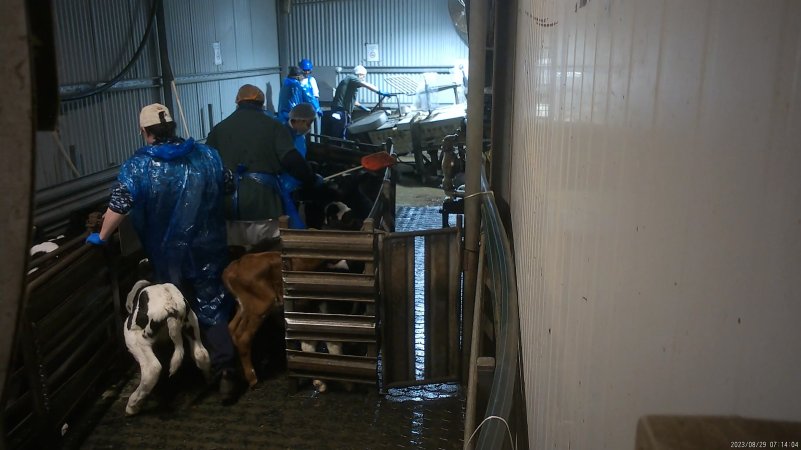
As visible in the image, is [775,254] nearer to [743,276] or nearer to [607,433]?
[743,276]

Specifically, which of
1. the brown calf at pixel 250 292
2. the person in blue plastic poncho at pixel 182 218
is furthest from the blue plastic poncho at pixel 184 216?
the brown calf at pixel 250 292

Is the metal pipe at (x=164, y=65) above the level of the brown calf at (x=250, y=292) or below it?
above

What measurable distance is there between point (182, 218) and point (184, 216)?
0.06 ft

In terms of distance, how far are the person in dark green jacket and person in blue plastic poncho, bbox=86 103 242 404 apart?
0.32 metres

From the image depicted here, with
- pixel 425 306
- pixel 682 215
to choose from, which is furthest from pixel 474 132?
pixel 682 215

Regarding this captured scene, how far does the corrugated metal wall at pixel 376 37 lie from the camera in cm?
1425

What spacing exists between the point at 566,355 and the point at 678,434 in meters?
0.79

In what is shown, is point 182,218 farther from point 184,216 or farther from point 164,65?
point 164,65

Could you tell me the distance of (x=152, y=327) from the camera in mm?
3674

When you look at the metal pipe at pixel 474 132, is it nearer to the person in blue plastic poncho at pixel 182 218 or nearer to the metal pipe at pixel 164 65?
the person in blue plastic poncho at pixel 182 218

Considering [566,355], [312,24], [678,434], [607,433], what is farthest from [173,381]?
[312,24]

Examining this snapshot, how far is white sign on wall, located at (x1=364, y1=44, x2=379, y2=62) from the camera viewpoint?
14523 mm

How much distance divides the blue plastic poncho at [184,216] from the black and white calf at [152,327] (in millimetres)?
325

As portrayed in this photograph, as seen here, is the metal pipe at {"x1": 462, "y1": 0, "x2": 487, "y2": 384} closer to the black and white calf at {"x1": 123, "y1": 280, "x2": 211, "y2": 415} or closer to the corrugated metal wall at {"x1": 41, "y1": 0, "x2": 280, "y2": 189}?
the black and white calf at {"x1": 123, "y1": 280, "x2": 211, "y2": 415}
